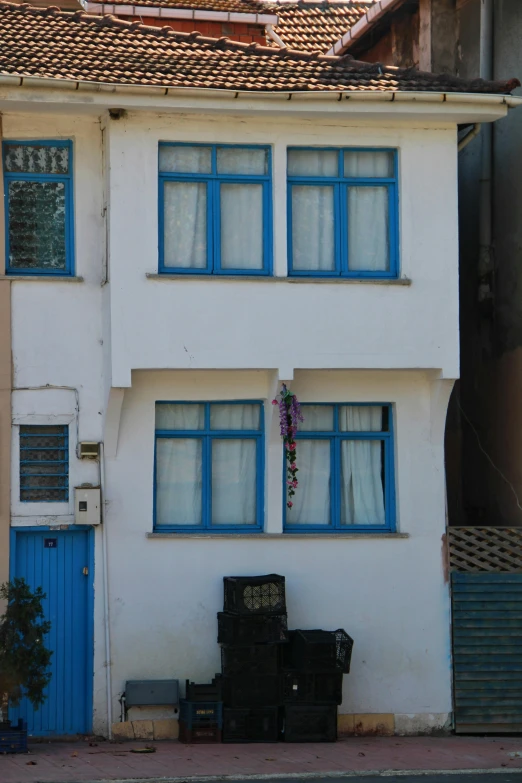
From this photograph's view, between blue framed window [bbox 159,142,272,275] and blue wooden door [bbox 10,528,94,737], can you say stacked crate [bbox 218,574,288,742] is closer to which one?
blue wooden door [bbox 10,528,94,737]

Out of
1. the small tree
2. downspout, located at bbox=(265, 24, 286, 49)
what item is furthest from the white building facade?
downspout, located at bbox=(265, 24, 286, 49)

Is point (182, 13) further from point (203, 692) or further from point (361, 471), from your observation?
point (203, 692)

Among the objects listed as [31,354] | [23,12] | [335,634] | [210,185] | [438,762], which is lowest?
[438,762]

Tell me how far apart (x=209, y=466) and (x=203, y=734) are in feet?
10.0

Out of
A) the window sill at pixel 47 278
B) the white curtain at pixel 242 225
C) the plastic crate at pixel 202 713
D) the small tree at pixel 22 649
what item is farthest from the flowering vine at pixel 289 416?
the small tree at pixel 22 649

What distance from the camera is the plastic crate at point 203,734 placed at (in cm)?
1491

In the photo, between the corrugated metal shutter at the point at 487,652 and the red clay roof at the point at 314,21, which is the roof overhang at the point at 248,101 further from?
the red clay roof at the point at 314,21

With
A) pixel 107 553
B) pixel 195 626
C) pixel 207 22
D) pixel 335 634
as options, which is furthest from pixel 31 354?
pixel 207 22

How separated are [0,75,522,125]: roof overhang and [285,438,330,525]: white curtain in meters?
3.90

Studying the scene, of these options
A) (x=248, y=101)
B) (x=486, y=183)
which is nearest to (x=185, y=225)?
(x=248, y=101)

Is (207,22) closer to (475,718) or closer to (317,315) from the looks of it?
(317,315)

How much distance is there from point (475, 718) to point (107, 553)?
185 inches

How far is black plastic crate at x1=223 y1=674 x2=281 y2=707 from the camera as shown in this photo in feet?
49.1

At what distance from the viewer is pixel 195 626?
50.6 feet
